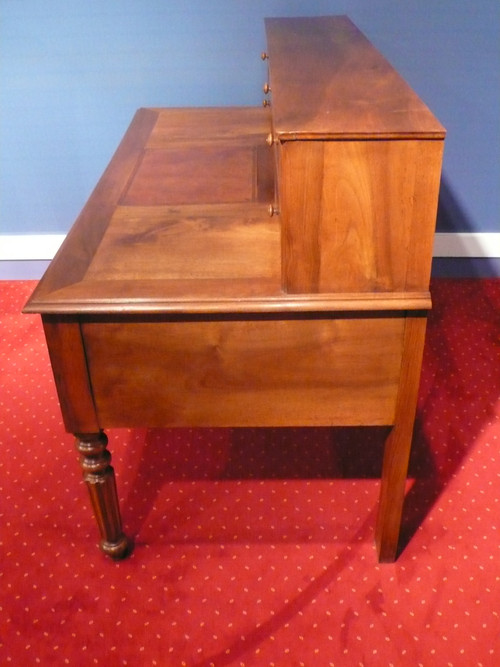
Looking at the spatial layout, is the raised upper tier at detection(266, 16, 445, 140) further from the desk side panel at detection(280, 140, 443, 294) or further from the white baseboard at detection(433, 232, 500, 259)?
the white baseboard at detection(433, 232, 500, 259)

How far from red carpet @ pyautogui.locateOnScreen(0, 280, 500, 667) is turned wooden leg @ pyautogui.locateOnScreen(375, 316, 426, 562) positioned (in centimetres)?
10

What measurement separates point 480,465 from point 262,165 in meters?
0.99

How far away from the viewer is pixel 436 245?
265 centimetres

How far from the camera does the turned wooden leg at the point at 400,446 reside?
122 centimetres

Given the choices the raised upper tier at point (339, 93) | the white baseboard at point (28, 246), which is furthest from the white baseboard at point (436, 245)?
the raised upper tier at point (339, 93)

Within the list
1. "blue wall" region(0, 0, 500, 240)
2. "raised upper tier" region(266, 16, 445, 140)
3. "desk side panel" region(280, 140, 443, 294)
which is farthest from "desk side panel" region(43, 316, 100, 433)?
"blue wall" region(0, 0, 500, 240)

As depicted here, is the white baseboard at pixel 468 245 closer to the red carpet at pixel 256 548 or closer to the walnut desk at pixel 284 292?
the red carpet at pixel 256 548

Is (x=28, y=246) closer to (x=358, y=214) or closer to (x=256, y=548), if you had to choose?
(x=256, y=548)

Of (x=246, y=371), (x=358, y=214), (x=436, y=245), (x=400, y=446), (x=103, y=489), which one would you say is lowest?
(x=436, y=245)

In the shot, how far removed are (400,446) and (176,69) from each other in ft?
5.36

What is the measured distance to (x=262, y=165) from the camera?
175 centimetres

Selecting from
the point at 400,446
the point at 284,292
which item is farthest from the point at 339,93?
the point at 400,446

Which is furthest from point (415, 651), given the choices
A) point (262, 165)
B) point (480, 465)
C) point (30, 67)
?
point (30, 67)

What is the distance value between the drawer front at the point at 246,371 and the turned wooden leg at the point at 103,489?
0.24 ft
